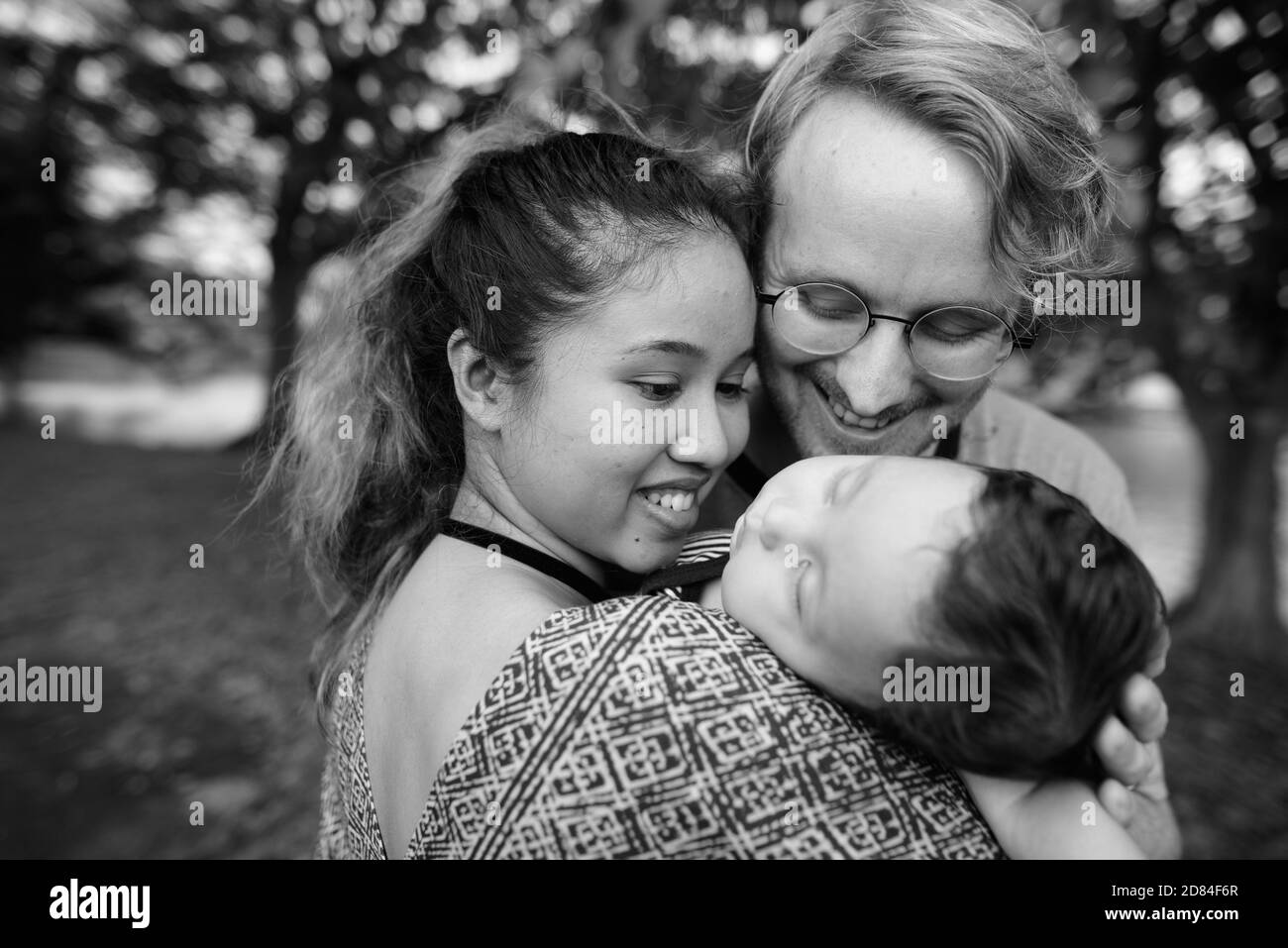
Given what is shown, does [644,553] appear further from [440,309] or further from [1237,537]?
[1237,537]

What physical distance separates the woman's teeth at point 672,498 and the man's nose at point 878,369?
16.0 inches

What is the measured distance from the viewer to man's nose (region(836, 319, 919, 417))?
179 cm

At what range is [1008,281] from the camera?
1.80 meters

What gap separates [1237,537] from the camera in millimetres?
6023

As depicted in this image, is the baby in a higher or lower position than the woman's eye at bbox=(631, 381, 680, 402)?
lower

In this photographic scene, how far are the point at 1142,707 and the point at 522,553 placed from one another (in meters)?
1.03

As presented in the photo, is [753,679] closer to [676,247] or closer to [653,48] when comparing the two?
[676,247]

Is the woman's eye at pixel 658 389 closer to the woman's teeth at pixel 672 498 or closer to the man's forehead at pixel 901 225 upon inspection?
the woman's teeth at pixel 672 498

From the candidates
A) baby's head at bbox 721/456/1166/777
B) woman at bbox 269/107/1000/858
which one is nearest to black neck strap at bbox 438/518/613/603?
woman at bbox 269/107/1000/858

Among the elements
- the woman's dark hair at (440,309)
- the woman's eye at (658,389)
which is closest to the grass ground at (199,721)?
the woman's dark hair at (440,309)

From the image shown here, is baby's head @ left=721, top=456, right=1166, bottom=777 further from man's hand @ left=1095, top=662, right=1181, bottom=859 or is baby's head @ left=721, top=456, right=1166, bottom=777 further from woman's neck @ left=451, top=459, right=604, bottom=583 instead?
woman's neck @ left=451, top=459, right=604, bottom=583

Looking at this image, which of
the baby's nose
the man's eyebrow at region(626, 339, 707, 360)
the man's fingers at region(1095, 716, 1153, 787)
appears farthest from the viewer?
the man's eyebrow at region(626, 339, 707, 360)

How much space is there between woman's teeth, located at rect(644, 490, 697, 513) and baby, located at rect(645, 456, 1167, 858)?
1.51 ft
